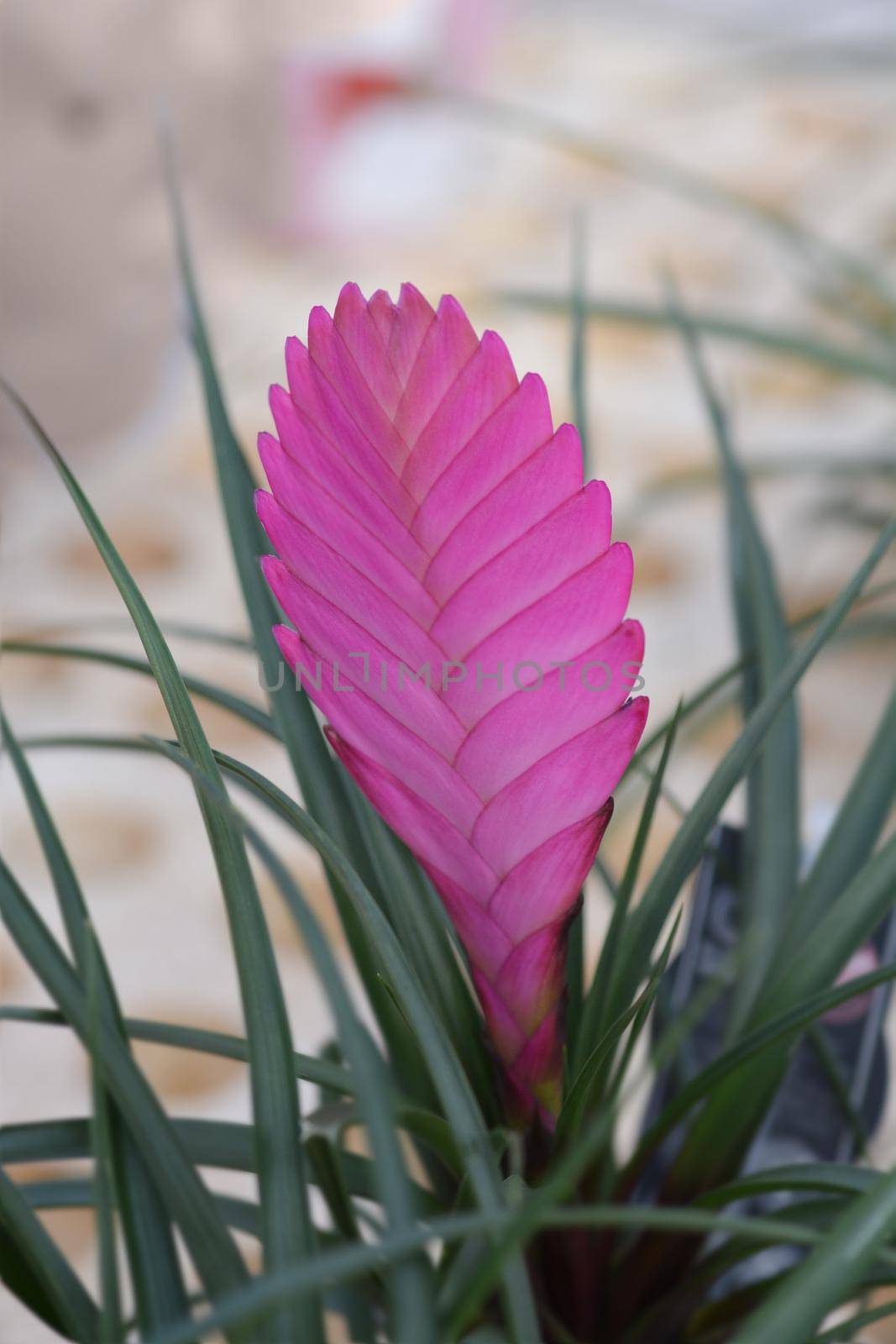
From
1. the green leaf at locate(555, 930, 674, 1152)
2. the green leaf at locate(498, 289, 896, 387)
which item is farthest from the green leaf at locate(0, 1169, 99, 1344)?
the green leaf at locate(498, 289, 896, 387)

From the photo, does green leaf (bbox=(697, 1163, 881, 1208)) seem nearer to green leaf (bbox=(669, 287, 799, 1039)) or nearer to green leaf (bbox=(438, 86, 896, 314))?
green leaf (bbox=(669, 287, 799, 1039))

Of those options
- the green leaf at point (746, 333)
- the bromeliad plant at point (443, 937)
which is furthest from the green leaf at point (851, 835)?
the green leaf at point (746, 333)

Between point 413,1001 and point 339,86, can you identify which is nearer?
point 413,1001

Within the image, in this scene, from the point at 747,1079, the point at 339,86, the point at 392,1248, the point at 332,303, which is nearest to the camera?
the point at 392,1248

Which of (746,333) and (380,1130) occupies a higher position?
(746,333)

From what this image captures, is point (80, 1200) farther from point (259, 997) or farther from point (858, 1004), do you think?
point (858, 1004)

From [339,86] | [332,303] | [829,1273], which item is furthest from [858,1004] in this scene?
[339,86]
